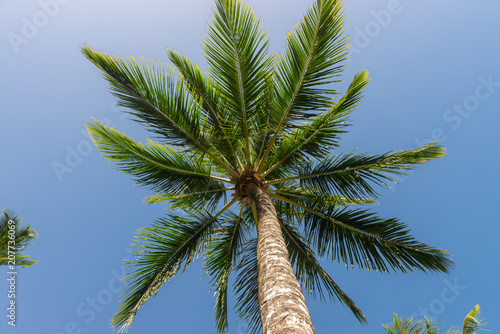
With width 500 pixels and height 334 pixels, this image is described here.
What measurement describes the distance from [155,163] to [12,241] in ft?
9.62

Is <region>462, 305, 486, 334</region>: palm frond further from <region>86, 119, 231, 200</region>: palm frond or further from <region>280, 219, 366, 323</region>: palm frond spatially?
<region>86, 119, 231, 200</region>: palm frond

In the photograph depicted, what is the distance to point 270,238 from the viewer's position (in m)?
4.23

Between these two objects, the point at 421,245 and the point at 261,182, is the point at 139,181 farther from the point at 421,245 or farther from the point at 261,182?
the point at 421,245

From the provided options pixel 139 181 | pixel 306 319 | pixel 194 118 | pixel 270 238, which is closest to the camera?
pixel 306 319

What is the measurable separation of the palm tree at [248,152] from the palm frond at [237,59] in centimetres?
2

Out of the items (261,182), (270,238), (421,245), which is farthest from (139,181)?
(421,245)

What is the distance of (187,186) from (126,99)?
202cm

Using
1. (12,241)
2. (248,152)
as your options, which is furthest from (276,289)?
(12,241)

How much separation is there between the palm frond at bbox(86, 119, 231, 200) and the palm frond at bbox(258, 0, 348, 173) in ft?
4.65

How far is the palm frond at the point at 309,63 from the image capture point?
519cm

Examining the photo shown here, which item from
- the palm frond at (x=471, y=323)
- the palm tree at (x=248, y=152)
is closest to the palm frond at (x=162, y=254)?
the palm tree at (x=248, y=152)

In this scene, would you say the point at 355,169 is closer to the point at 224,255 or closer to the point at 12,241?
the point at 224,255

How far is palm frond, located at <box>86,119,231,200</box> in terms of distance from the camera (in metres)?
5.65

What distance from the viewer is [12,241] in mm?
5730
